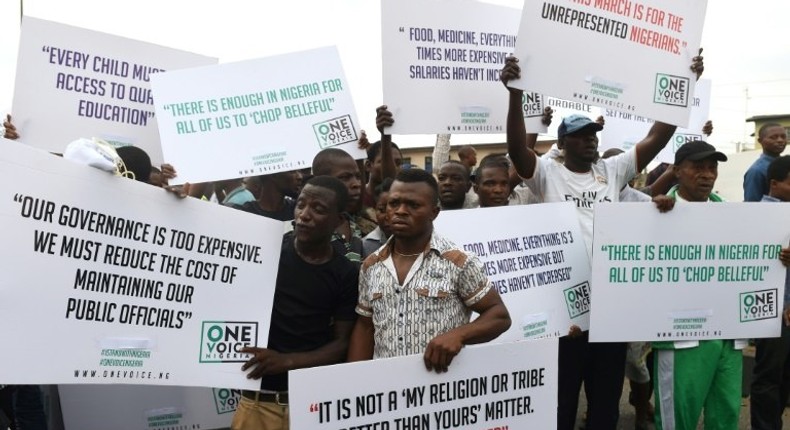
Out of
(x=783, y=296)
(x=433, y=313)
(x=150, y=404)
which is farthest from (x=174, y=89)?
(x=783, y=296)

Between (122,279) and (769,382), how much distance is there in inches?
159

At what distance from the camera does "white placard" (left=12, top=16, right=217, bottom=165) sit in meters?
4.38

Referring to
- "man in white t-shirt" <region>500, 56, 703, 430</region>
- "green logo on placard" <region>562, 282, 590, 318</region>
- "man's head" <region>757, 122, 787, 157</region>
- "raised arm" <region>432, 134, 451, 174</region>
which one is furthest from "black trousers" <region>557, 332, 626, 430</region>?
"raised arm" <region>432, 134, 451, 174</region>

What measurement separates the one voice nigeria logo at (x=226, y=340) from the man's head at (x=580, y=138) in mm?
2182

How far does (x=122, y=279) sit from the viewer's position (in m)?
2.74

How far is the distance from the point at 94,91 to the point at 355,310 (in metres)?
2.65

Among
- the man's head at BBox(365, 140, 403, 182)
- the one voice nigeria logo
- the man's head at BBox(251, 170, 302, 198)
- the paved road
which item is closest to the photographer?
the one voice nigeria logo

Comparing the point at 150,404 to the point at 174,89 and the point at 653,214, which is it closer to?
the point at 174,89

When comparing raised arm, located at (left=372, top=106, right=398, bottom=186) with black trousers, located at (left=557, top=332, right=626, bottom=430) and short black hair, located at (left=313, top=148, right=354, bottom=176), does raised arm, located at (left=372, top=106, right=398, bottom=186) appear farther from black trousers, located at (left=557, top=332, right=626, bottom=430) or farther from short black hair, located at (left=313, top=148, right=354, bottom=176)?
black trousers, located at (left=557, top=332, right=626, bottom=430)

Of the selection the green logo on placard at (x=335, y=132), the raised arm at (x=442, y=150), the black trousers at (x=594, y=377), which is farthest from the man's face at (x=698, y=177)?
the raised arm at (x=442, y=150)

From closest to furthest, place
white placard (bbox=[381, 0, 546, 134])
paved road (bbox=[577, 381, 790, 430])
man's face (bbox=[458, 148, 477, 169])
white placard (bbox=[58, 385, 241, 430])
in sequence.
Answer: white placard (bbox=[58, 385, 241, 430]), white placard (bbox=[381, 0, 546, 134]), paved road (bbox=[577, 381, 790, 430]), man's face (bbox=[458, 148, 477, 169])

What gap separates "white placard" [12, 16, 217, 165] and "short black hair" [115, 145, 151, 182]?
2.84 feet

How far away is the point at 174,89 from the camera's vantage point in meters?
4.26

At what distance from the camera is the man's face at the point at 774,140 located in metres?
6.59
